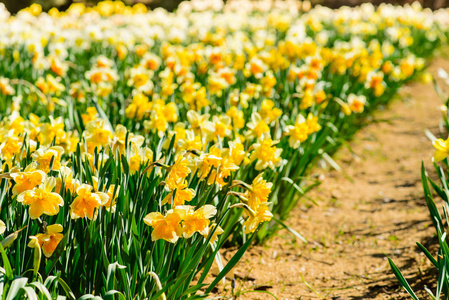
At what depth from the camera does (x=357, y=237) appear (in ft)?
8.93

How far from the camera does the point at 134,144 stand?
1.96m

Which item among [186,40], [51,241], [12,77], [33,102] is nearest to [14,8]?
[186,40]

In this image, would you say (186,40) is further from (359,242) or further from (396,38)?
(359,242)

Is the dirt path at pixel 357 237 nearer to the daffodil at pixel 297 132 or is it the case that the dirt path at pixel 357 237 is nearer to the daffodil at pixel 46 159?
the daffodil at pixel 297 132

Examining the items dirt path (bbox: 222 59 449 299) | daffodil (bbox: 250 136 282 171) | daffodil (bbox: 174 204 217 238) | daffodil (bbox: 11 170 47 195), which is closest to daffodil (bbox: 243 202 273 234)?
daffodil (bbox: 174 204 217 238)

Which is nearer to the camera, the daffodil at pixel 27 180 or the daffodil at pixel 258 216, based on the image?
the daffodil at pixel 27 180

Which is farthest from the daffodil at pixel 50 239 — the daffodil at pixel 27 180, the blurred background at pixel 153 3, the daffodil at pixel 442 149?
the blurred background at pixel 153 3

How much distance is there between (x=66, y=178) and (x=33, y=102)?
1838mm

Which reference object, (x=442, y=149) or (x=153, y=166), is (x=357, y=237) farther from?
(x=153, y=166)

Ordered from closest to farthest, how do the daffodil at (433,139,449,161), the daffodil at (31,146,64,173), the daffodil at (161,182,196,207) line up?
the daffodil at (161,182,196,207), the daffodil at (31,146,64,173), the daffodil at (433,139,449,161)

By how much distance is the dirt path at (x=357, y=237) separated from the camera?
7.25 feet

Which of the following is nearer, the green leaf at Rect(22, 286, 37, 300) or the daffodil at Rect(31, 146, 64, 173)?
the green leaf at Rect(22, 286, 37, 300)

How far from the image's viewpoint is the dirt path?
2211 mm

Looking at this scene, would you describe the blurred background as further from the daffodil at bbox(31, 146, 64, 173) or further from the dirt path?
the daffodil at bbox(31, 146, 64, 173)
